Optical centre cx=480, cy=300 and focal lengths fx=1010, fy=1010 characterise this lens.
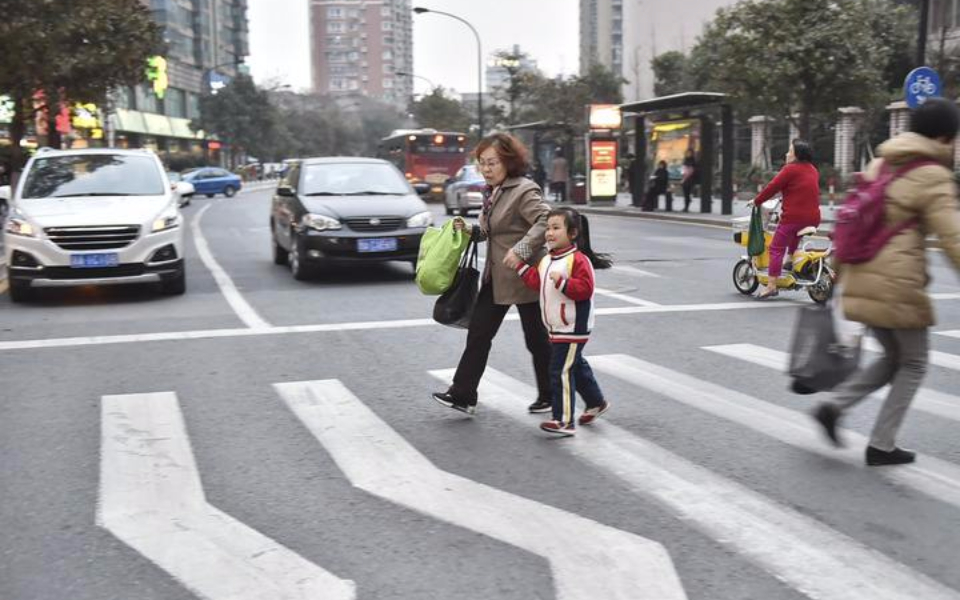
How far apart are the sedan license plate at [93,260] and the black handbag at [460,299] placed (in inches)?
236

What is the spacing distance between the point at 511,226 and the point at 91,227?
651cm

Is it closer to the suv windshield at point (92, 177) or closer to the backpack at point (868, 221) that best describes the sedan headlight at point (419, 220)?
the suv windshield at point (92, 177)

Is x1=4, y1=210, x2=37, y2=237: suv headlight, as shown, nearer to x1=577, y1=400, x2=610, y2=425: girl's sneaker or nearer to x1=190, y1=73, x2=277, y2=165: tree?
x1=577, y1=400, x2=610, y2=425: girl's sneaker

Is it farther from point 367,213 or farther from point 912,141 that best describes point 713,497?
point 367,213

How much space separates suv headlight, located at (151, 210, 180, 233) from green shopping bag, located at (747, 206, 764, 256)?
6274 mm

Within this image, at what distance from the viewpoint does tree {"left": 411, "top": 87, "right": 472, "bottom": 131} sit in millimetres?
77438

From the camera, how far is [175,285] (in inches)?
451

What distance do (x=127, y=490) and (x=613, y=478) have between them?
7.29ft

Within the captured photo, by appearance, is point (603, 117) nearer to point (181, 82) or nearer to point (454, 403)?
point (454, 403)

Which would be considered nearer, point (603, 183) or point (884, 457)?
point (884, 457)

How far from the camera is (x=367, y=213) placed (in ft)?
40.6

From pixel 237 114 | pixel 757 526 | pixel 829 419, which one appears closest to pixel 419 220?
pixel 829 419

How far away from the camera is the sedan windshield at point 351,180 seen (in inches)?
525

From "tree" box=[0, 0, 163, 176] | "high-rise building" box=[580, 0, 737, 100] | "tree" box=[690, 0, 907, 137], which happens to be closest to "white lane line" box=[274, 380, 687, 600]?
"tree" box=[0, 0, 163, 176]
